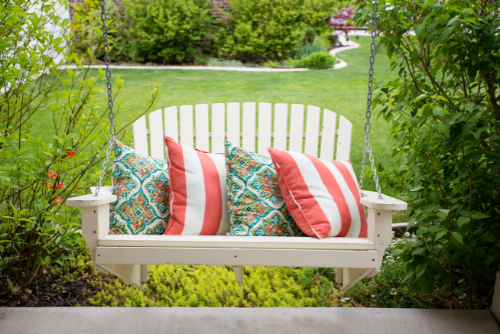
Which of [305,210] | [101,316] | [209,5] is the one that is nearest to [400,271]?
[305,210]

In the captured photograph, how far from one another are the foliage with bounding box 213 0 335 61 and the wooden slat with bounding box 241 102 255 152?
18.4ft

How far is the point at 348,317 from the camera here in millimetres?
1997

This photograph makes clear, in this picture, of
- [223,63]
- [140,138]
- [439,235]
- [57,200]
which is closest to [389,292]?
[439,235]

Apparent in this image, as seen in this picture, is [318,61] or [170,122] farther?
[318,61]

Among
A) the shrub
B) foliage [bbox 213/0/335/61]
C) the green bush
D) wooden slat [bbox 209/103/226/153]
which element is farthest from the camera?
foliage [bbox 213/0/335/61]

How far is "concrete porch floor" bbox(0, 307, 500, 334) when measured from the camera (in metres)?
1.89

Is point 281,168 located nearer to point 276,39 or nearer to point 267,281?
point 267,281

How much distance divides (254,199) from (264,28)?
681cm

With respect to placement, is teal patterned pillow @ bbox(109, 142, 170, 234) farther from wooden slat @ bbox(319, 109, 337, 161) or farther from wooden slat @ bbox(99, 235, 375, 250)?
wooden slat @ bbox(319, 109, 337, 161)

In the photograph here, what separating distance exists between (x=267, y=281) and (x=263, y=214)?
2.68 ft

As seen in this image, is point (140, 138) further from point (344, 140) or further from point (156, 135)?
point (344, 140)

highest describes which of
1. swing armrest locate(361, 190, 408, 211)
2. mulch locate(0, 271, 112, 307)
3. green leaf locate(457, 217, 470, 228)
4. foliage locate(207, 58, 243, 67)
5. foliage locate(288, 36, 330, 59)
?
foliage locate(288, 36, 330, 59)

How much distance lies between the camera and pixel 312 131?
2.37 meters

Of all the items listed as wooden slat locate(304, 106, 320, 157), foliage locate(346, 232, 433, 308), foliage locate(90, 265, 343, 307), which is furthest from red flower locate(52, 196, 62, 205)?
foliage locate(346, 232, 433, 308)
